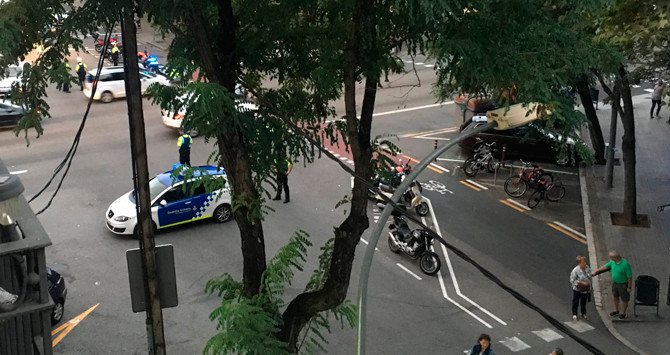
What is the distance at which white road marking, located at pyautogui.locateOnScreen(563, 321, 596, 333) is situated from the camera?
51.3ft

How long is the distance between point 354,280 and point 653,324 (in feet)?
19.3

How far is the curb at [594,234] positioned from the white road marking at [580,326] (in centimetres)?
37

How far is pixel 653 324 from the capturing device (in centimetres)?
1580

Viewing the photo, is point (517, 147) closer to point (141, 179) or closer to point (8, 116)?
point (8, 116)

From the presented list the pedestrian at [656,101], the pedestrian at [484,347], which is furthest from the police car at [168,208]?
the pedestrian at [656,101]

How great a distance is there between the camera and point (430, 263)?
1741 cm

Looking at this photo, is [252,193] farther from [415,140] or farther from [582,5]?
[415,140]

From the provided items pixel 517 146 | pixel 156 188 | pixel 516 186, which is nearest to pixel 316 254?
pixel 156 188

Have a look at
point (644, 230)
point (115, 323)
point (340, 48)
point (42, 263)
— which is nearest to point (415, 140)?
point (644, 230)

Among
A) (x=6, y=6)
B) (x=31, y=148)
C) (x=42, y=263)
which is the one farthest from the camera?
(x=31, y=148)

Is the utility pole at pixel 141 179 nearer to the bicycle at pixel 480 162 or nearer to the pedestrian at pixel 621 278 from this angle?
the pedestrian at pixel 621 278

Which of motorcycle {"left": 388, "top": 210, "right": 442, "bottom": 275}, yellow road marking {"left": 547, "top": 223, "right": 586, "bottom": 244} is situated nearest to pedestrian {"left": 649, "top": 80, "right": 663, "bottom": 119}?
yellow road marking {"left": 547, "top": 223, "right": 586, "bottom": 244}

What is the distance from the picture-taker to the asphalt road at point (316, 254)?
15.1 m

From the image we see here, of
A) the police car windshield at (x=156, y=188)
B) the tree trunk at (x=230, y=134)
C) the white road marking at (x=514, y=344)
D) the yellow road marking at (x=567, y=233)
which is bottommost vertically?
the white road marking at (x=514, y=344)
